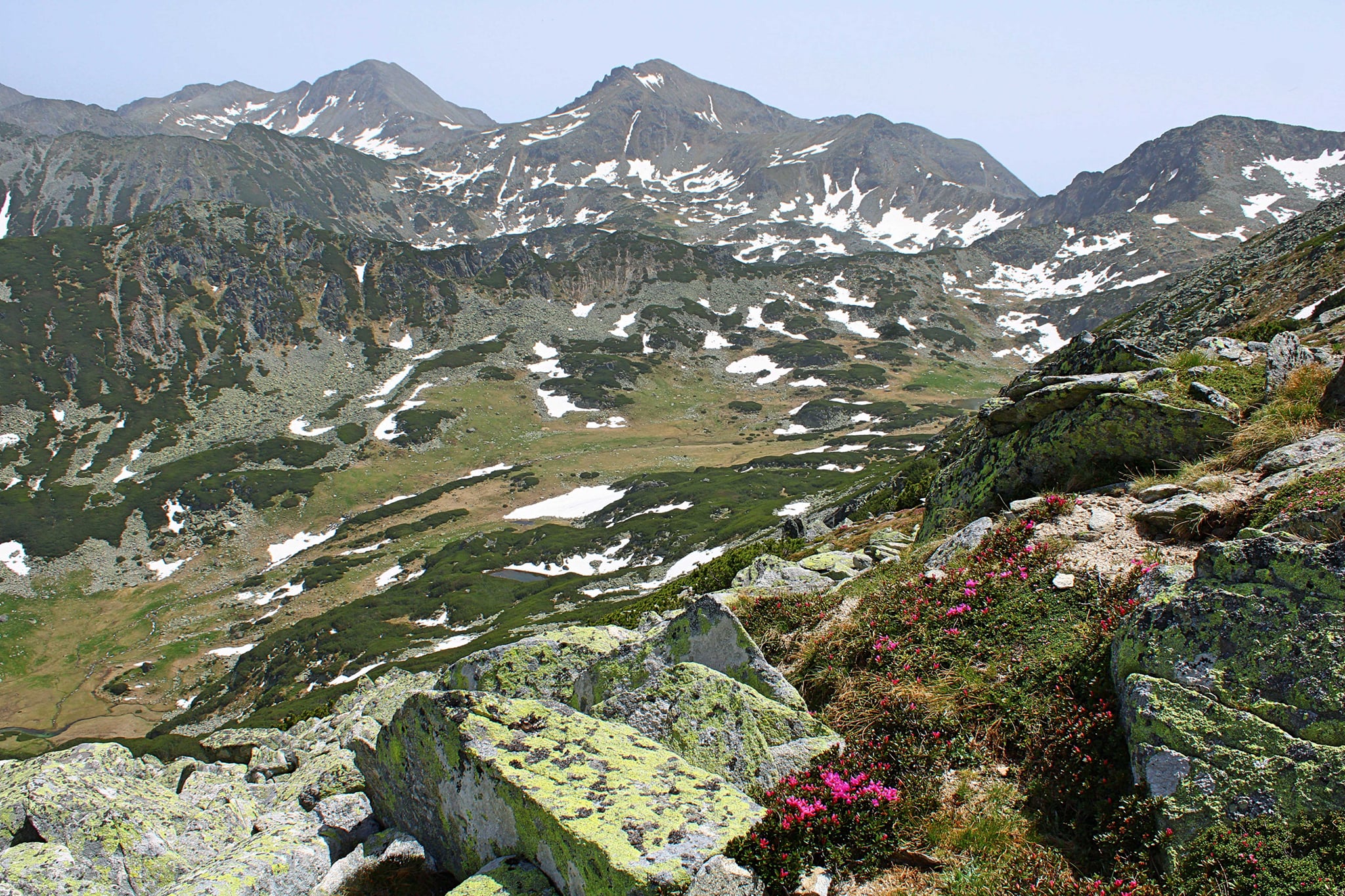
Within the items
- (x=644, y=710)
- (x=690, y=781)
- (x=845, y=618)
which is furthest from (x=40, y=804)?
(x=845, y=618)

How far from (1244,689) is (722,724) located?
15.0ft

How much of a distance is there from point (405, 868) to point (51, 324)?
19854cm

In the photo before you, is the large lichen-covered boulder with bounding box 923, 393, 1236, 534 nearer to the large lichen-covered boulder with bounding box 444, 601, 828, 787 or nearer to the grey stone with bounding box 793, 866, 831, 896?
the large lichen-covered boulder with bounding box 444, 601, 828, 787

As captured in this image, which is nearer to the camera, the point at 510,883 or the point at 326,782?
the point at 510,883

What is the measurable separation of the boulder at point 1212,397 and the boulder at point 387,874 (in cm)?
1252

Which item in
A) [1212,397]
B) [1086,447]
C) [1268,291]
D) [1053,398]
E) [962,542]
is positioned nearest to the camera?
[962,542]

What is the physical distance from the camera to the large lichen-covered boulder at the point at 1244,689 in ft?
14.4

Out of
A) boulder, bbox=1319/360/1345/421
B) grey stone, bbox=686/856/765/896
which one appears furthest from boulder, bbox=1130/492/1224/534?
grey stone, bbox=686/856/765/896

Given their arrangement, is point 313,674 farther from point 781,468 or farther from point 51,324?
point 51,324

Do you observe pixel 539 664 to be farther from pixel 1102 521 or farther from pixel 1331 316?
pixel 1331 316

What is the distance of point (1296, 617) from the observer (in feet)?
15.8

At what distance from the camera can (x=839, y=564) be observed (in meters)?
14.4

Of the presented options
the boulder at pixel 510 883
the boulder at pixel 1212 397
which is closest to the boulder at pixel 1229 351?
the boulder at pixel 1212 397

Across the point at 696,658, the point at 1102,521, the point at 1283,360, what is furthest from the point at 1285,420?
the point at 696,658
